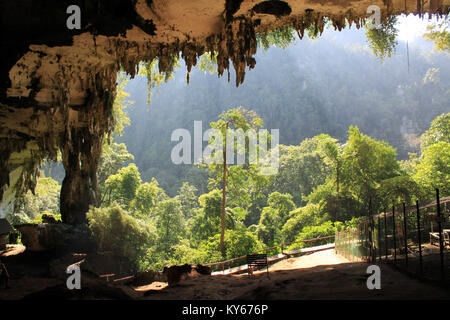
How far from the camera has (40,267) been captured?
555 inches

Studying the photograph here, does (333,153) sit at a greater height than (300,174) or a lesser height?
greater

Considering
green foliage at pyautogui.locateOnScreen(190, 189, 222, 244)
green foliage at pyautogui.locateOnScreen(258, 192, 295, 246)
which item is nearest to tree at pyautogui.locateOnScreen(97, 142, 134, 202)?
green foliage at pyautogui.locateOnScreen(190, 189, 222, 244)

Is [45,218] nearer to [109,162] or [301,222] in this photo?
[109,162]

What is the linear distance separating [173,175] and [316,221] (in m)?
76.7

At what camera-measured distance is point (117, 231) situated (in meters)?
19.4

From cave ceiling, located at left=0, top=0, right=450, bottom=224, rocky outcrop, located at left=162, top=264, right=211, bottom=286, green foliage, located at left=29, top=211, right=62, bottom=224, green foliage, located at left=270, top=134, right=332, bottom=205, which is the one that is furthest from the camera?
green foliage, located at left=270, top=134, right=332, bottom=205

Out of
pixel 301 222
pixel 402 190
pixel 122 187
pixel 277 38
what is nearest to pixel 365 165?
pixel 402 190

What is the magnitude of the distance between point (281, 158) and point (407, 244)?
4994 centimetres

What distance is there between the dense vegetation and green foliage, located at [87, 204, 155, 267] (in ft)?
0.23

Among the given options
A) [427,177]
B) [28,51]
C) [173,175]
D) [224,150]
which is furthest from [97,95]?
[173,175]

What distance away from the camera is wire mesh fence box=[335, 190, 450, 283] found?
19.8 feet

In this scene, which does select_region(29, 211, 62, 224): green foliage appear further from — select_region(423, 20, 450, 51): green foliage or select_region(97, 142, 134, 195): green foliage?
select_region(423, 20, 450, 51): green foliage

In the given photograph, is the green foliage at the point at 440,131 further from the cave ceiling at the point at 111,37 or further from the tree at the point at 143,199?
the tree at the point at 143,199

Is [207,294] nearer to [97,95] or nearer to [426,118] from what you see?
[97,95]
